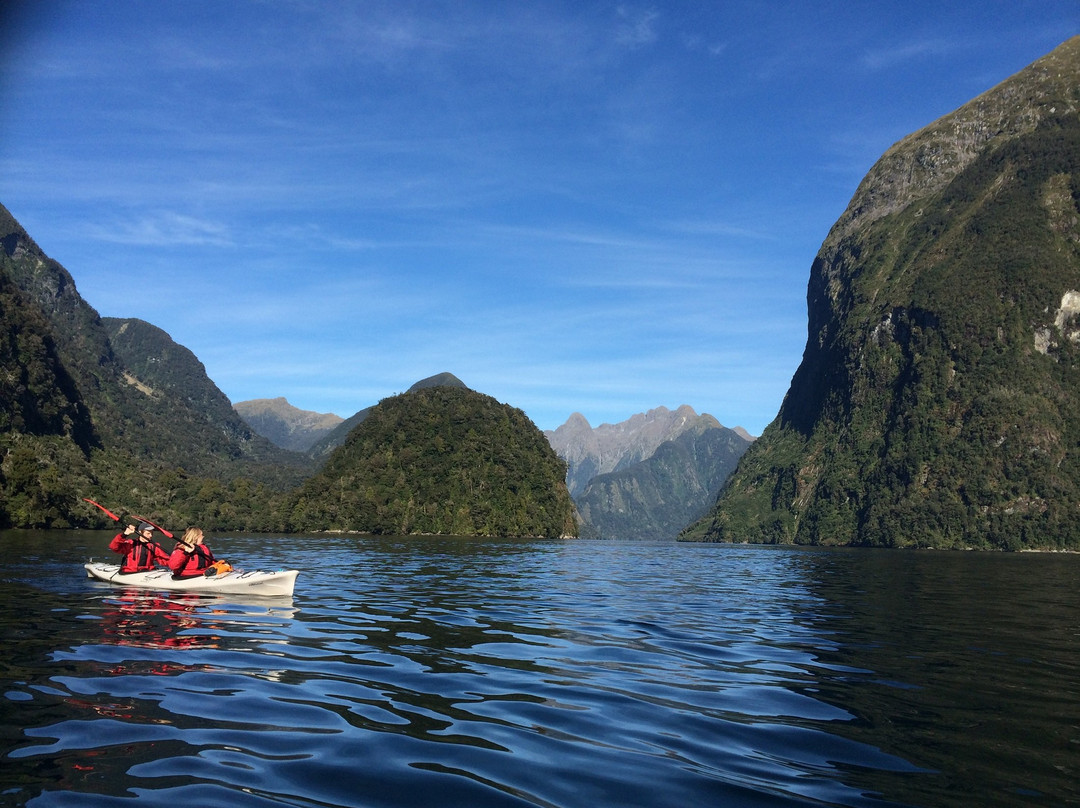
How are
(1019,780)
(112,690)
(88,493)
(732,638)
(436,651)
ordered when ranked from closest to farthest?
(1019,780), (112,690), (436,651), (732,638), (88,493)

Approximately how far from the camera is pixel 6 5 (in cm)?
8025

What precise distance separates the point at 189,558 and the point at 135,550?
4.18 m

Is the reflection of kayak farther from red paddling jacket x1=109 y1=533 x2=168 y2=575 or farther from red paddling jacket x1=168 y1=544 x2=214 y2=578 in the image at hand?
red paddling jacket x1=109 y1=533 x2=168 y2=575

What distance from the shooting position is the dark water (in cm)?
833

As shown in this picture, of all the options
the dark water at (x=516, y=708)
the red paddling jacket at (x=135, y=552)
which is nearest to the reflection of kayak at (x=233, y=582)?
the dark water at (x=516, y=708)

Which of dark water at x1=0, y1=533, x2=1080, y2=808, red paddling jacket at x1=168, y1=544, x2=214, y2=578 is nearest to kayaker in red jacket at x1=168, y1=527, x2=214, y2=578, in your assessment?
red paddling jacket at x1=168, y1=544, x2=214, y2=578

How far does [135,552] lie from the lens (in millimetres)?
30875

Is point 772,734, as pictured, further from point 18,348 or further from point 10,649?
point 18,348

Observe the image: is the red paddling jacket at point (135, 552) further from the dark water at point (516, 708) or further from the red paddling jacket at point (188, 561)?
the dark water at point (516, 708)

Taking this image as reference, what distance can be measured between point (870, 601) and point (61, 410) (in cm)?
20435

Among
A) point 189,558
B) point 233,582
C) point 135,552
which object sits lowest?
point 233,582

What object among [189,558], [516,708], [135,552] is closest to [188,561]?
[189,558]

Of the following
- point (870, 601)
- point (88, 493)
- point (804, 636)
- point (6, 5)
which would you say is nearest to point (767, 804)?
Result: point (804, 636)

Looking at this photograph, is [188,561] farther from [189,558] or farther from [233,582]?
[233,582]
